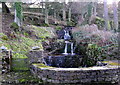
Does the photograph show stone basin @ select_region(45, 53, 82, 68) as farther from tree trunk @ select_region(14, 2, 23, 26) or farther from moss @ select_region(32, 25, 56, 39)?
tree trunk @ select_region(14, 2, 23, 26)

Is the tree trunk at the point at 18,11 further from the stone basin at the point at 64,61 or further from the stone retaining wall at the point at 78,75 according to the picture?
the stone retaining wall at the point at 78,75

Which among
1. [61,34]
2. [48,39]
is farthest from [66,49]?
[61,34]

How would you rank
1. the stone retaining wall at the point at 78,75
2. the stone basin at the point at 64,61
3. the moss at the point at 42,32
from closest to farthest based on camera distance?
the stone retaining wall at the point at 78,75 < the stone basin at the point at 64,61 < the moss at the point at 42,32

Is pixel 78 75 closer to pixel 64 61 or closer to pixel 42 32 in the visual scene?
pixel 64 61

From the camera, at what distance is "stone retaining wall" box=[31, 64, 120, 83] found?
17.0ft

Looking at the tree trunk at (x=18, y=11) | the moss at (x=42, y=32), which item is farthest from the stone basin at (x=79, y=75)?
the tree trunk at (x=18, y=11)

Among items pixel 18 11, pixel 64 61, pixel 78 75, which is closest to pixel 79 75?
pixel 78 75

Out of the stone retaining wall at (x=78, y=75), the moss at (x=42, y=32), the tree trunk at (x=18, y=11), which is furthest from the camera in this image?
the moss at (x=42, y=32)

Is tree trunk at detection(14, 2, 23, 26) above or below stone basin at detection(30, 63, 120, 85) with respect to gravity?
above

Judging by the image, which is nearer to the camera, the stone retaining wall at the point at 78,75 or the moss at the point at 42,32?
the stone retaining wall at the point at 78,75

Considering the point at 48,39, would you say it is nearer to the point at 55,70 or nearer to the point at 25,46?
the point at 25,46

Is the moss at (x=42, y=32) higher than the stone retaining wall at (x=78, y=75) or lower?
higher

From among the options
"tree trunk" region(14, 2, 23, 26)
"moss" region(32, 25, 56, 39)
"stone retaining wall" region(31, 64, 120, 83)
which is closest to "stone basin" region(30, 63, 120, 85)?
"stone retaining wall" region(31, 64, 120, 83)

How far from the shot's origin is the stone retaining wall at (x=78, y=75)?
5.18 m
